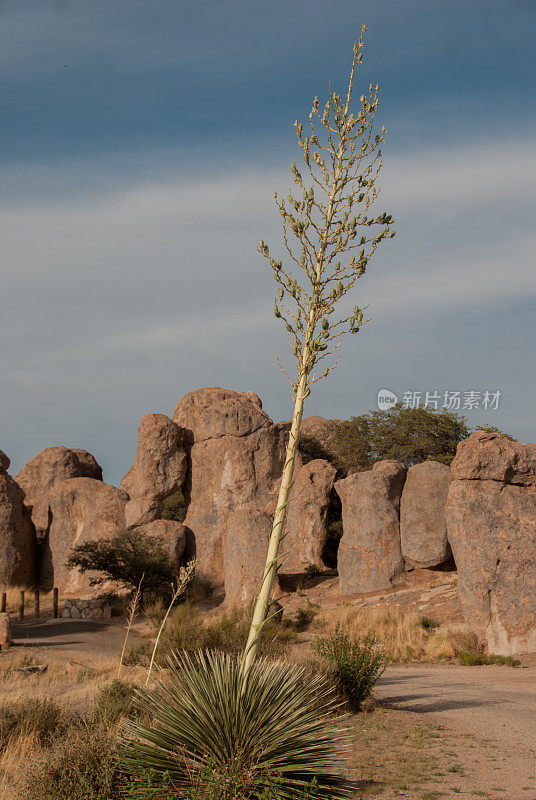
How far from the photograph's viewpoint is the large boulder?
110 feet

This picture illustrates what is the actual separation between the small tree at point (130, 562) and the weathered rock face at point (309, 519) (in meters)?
5.01

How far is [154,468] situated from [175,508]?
650 centimetres

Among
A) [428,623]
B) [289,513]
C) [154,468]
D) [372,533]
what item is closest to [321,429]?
[154,468]

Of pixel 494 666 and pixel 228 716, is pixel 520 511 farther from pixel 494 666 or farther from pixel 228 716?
pixel 228 716

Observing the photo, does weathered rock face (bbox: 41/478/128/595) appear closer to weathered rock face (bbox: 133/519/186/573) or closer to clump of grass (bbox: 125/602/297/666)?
weathered rock face (bbox: 133/519/186/573)

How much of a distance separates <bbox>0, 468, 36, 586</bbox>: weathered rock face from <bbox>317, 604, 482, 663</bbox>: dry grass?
1836 cm

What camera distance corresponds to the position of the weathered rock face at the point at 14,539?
33500 mm

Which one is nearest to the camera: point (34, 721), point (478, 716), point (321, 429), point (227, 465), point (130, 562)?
point (34, 721)

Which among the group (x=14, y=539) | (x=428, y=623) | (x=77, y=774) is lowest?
(x=428, y=623)

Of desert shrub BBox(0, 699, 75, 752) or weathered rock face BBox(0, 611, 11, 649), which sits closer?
desert shrub BBox(0, 699, 75, 752)

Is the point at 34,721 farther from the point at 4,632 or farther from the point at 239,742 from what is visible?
the point at 4,632

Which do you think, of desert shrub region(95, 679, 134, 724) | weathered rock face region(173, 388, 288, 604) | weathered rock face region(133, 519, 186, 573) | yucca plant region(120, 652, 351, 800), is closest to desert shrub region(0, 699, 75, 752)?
desert shrub region(95, 679, 134, 724)

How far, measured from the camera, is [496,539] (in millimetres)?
16406

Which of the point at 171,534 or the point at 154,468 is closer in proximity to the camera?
the point at 171,534
